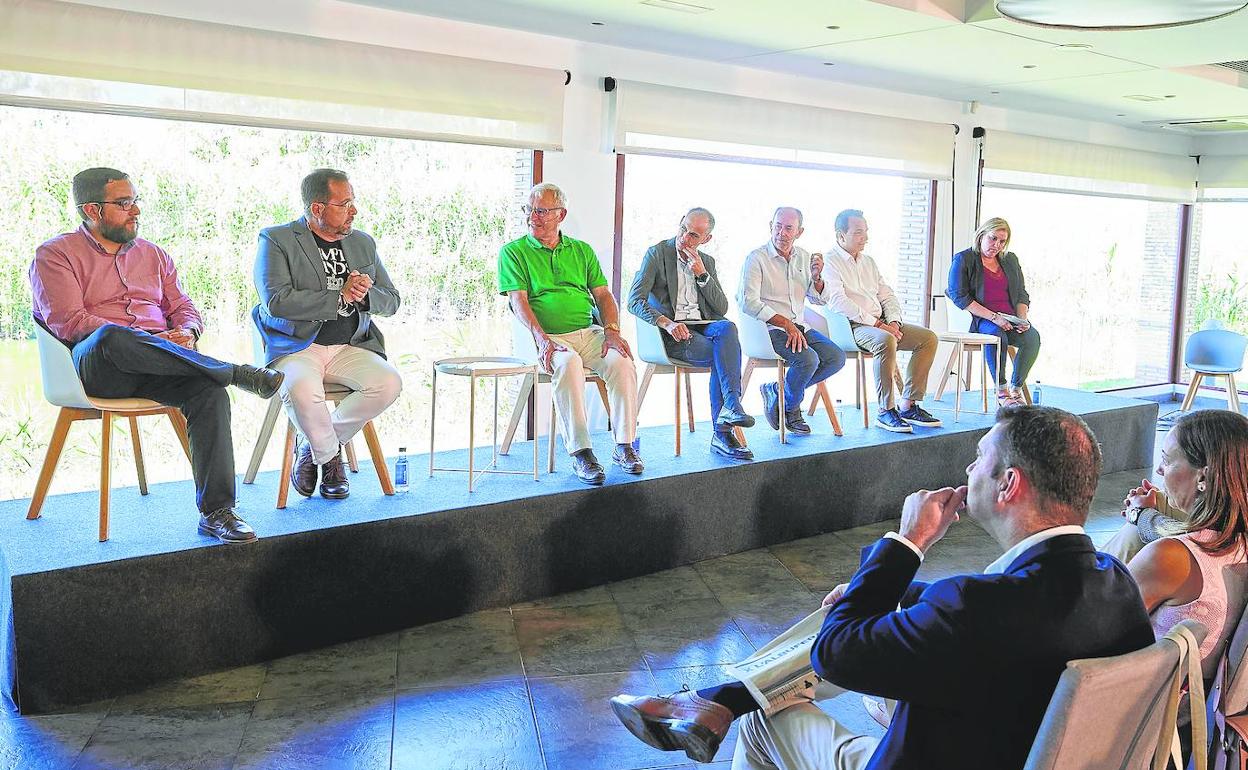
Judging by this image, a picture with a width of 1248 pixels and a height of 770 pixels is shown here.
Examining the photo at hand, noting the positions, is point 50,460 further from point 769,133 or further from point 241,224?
point 769,133

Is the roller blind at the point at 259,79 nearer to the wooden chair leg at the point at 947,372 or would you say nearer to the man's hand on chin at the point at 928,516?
the wooden chair leg at the point at 947,372

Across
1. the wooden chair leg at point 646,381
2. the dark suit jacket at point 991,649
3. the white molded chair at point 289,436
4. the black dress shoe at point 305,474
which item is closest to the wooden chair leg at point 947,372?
the wooden chair leg at point 646,381

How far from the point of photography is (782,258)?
5.98 meters

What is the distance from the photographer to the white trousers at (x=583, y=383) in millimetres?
4773

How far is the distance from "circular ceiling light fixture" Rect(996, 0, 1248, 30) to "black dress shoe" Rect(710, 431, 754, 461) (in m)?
2.48

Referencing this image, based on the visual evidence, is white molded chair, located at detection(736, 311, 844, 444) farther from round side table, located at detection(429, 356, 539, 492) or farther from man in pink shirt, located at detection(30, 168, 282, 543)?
man in pink shirt, located at detection(30, 168, 282, 543)

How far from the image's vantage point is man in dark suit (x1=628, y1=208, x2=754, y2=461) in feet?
17.8

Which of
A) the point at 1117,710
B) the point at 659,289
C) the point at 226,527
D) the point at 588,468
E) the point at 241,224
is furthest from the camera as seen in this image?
the point at 659,289

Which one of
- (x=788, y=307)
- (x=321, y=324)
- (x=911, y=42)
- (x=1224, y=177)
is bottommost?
(x=321, y=324)

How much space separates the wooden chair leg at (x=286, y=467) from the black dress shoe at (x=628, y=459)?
1.50 metres

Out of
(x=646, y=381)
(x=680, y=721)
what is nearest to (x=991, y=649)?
(x=680, y=721)

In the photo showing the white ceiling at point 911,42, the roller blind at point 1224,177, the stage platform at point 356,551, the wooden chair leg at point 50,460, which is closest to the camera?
the stage platform at point 356,551

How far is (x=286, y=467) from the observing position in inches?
162

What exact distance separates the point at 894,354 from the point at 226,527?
4.04 meters
